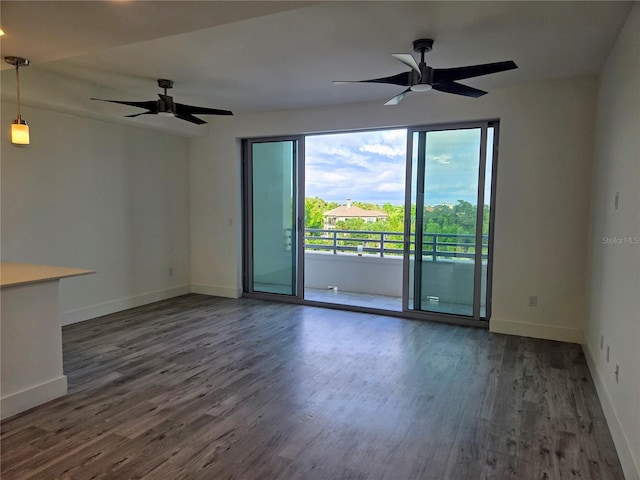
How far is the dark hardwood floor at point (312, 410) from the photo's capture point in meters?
2.10

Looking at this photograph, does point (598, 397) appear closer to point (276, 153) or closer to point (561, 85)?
point (561, 85)

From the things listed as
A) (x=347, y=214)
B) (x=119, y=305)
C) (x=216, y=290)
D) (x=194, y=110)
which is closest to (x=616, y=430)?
(x=194, y=110)

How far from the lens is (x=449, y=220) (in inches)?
186

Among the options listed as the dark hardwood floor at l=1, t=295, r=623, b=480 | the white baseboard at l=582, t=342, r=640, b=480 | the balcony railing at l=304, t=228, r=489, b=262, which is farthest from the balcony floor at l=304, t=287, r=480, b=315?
the white baseboard at l=582, t=342, r=640, b=480

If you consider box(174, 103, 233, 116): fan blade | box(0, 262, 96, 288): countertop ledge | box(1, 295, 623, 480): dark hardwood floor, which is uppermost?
box(174, 103, 233, 116): fan blade

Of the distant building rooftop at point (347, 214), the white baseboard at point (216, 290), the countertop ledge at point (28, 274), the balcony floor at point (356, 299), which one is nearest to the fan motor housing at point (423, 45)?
the countertop ledge at point (28, 274)

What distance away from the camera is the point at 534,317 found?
426 cm

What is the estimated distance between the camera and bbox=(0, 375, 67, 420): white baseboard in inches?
100.0

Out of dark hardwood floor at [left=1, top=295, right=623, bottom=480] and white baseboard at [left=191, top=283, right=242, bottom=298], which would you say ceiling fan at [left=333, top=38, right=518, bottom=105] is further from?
white baseboard at [left=191, top=283, right=242, bottom=298]

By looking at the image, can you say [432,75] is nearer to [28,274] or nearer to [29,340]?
[28,274]

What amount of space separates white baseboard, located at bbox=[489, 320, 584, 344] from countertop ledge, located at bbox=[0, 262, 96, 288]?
13.0 feet

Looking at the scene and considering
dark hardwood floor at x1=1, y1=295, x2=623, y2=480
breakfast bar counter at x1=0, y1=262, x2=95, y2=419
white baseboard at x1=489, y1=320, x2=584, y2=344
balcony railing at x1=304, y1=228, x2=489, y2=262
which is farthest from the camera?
balcony railing at x1=304, y1=228, x2=489, y2=262

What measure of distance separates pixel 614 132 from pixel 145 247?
5299mm

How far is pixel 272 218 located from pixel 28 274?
342 centimetres
